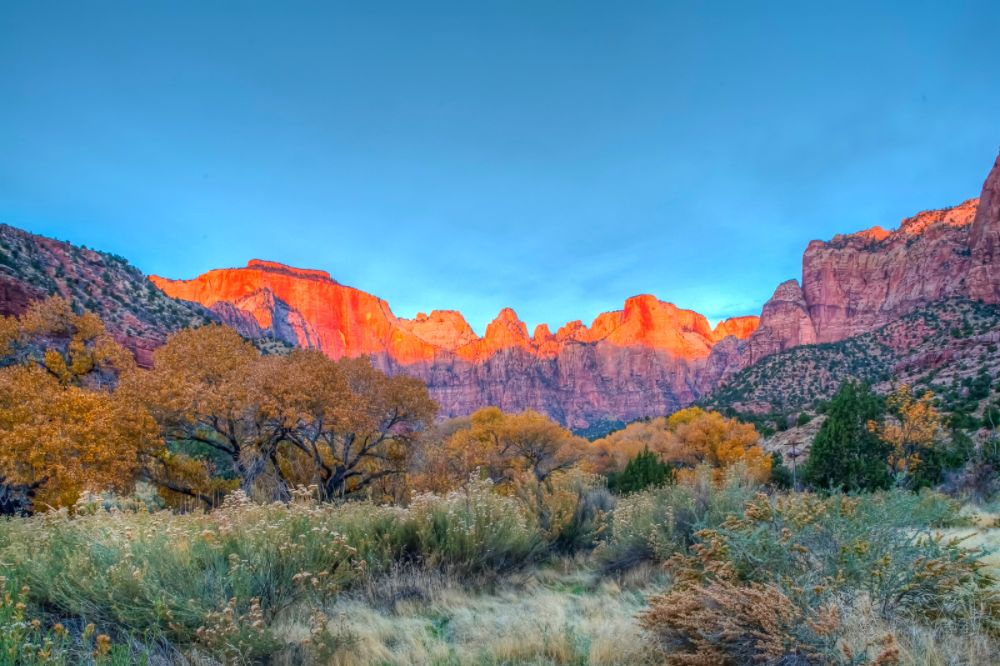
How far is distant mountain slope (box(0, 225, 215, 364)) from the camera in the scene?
3375cm

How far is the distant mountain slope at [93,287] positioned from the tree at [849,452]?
131 ft

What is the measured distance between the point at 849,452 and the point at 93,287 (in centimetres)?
5332

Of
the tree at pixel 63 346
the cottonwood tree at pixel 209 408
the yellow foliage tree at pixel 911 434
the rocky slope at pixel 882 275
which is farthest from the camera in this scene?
the rocky slope at pixel 882 275

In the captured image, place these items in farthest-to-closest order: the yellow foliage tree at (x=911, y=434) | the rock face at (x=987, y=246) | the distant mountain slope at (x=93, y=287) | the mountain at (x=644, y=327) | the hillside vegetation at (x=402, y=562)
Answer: the rock face at (x=987, y=246)
the mountain at (x=644, y=327)
the distant mountain slope at (x=93, y=287)
the yellow foliage tree at (x=911, y=434)
the hillside vegetation at (x=402, y=562)

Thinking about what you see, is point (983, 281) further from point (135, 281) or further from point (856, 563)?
point (135, 281)

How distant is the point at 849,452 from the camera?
68.4 feet

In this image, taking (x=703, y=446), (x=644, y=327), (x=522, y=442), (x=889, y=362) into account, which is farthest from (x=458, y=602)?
(x=644, y=327)

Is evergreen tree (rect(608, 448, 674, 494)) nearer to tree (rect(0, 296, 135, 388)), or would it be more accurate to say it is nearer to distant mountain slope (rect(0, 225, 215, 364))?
tree (rect(0, 296, 135, 388))

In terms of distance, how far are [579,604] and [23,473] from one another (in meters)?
13.7

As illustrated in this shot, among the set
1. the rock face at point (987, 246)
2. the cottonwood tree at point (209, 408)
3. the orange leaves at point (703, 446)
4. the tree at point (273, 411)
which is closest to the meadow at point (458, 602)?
the tree at point (273, 411)

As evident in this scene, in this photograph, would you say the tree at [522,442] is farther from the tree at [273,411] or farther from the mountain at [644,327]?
the mountain at [644,327]

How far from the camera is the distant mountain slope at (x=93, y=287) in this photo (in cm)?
3375

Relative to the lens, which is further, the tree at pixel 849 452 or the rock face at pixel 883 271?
the rock face at pixel 883 271

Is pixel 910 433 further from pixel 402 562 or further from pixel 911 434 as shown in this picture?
pixel 402 562
